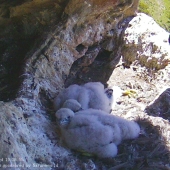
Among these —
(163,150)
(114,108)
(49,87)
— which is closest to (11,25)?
(49,87)

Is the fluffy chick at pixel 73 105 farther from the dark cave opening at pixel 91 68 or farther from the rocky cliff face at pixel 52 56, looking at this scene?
the dark cave opening at pixel 91 68

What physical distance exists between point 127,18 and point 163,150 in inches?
77.2

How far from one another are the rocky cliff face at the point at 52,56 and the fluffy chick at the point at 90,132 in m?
0.07

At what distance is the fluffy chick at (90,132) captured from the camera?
2.13 metres

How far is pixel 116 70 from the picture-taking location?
3.75m

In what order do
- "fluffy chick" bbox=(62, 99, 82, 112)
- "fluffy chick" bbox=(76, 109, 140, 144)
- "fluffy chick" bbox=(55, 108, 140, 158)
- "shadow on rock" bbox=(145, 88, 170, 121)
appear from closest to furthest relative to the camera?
"fluffy chick" bbox=(55, 108, 140, 158) → "fluffy chick" bbox=(76, 109, 140, 144) → "fluffy chick" bbox=(62, 99, 82, 112) → "shadow on rock" bbox=(145, 88, 170, 121)

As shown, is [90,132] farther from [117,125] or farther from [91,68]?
[91,68]

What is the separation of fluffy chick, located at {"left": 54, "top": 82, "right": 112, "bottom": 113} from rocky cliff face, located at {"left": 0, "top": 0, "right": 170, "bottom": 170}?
10 cm

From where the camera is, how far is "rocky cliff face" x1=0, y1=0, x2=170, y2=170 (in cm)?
199

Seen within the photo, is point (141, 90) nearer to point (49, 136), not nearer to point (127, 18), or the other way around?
point (127, 18)

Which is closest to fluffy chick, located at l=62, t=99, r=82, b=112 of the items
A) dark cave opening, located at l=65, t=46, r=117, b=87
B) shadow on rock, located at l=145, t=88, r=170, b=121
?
shadow on rock, located at l=145, t=88, r=170, b=121

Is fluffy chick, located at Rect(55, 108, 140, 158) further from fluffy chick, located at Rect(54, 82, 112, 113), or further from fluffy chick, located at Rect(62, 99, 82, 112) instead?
fluffy chick, located at Rect(54, 82, 112, 113)

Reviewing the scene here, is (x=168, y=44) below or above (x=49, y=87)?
above

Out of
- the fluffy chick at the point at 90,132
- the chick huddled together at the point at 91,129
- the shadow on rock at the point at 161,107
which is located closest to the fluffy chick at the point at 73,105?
the chick huddled together at the point at 91,129
